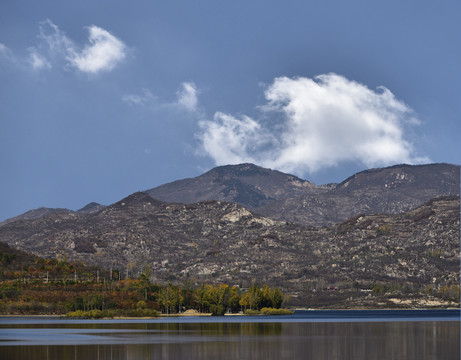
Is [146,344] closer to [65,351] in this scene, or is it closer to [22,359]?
[65,351]

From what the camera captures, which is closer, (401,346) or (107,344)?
(401,346)

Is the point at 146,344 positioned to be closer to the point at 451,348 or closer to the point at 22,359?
the point at 22,359

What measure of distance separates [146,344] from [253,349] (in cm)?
2139

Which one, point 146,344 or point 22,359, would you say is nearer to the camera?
point 22,359

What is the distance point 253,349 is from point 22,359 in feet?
115

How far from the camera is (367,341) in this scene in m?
122

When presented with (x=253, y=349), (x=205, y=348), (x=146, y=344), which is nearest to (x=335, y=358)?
(x=253, y=349)

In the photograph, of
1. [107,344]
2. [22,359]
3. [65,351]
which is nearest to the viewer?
[22,359]

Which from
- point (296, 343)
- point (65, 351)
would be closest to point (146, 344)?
point (65, 351)

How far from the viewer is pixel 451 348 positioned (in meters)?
107

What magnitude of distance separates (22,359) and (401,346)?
58534 mm

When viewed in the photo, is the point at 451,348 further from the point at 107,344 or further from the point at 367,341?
the point at 107,344

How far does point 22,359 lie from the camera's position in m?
91.8

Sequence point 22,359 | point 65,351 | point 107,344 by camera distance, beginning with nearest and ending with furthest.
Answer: point 22,359 → point 65,351 → point 107,344
